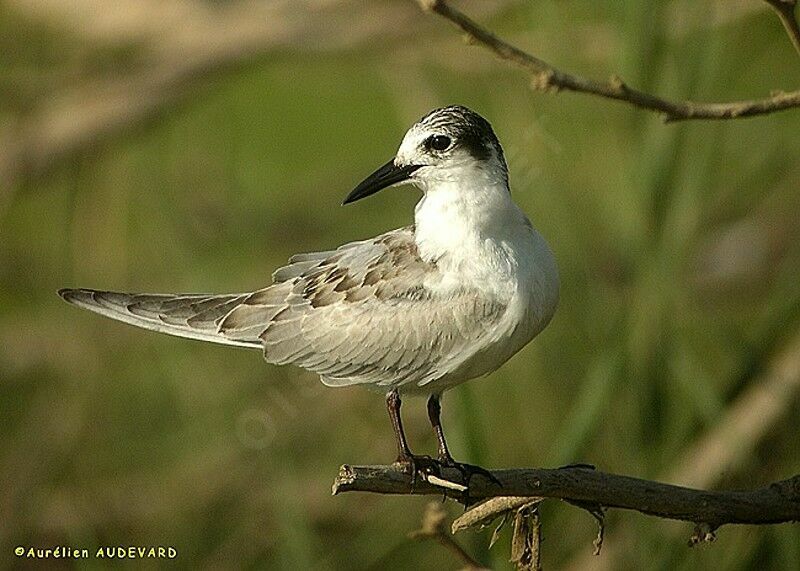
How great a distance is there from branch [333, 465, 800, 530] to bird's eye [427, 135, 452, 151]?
531mm

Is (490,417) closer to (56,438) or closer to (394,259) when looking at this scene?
(56,438)

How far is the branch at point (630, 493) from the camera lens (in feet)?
5.88

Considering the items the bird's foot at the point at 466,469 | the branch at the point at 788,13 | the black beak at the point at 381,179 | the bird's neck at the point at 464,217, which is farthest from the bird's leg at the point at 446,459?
the branch at the point at 788,13

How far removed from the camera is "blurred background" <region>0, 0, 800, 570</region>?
297 centimetres

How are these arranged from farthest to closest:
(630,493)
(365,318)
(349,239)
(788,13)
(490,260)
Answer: (349,239)
(365,318)
(490,260)
(630,493)
(788,13)

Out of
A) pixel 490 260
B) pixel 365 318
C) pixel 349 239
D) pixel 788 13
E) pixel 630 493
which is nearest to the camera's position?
pixel 788 13

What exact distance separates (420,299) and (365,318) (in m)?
0.13

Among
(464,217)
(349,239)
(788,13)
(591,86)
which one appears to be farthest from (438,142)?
(349,239)

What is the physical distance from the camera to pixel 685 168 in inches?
123

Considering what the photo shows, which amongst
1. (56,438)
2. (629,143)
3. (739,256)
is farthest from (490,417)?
(629,143)

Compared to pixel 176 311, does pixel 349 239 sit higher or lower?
higher

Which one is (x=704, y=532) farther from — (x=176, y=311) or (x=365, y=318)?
(x=176, y=311)

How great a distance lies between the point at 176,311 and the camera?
7.72 feet

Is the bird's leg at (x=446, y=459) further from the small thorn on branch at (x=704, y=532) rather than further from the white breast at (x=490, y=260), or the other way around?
the small thorn on branch at (x=704, y=532)
